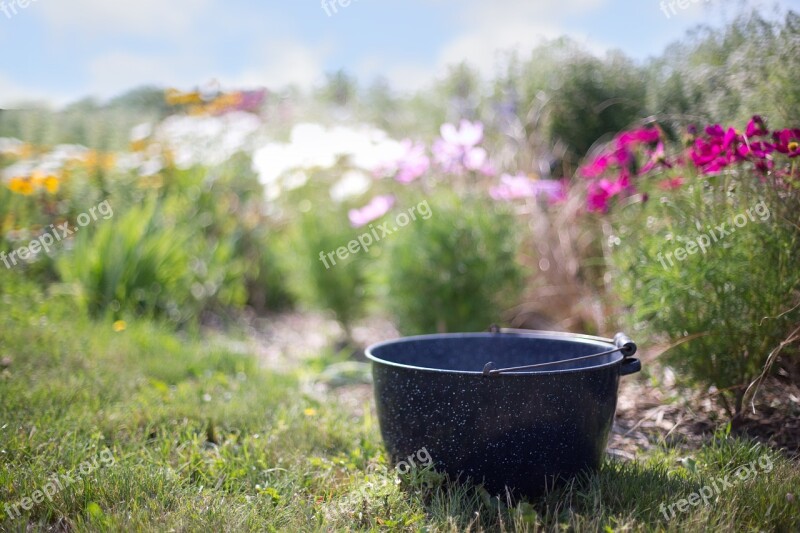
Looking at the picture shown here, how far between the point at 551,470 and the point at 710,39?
2192 millimetres

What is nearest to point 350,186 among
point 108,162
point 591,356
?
point 108,162

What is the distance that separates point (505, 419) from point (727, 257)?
1.09 metres

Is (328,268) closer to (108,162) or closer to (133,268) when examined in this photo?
(133,268)

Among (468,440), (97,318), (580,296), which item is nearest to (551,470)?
(468,440)

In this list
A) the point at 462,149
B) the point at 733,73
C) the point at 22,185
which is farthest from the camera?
the point at 22,185

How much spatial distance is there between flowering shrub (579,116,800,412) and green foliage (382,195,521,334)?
0.92 meters

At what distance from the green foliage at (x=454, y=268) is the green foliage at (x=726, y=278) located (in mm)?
967

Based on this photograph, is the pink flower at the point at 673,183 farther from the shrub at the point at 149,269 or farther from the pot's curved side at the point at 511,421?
the shrub at the point at 149,269

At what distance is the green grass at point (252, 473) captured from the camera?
1638 mm

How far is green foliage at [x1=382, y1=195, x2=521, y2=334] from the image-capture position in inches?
129

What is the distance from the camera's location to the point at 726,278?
2.22 metres

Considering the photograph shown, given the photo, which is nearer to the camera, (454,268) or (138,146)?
(454,268)

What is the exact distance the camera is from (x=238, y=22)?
431cm

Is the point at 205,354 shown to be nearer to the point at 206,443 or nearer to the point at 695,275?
the point at 206,443
